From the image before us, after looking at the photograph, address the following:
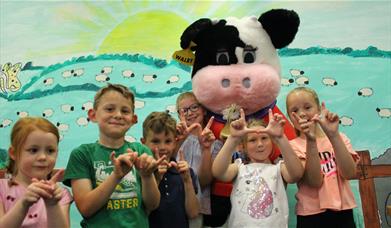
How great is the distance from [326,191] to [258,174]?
248 millimetres

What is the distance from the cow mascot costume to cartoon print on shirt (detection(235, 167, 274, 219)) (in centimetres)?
12

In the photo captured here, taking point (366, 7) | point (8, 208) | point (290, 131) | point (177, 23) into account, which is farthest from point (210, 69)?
point (366, 7)

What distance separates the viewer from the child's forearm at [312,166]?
4.83 feet

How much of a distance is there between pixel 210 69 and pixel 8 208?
2.82ft

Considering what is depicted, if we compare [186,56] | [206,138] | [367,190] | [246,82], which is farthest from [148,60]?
[367,190]

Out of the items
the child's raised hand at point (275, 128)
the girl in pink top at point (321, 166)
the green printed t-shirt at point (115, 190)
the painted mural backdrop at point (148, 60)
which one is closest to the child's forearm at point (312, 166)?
the girl in pink top at point (321, 166)

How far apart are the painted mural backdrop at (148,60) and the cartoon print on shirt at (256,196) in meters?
0.74

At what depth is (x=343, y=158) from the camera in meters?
1.49

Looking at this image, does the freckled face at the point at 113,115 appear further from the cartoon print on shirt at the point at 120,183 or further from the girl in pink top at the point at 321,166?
the girl in pink top at the point at 321,166

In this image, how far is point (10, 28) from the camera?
7.75 feet

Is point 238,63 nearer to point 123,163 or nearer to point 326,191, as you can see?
point 326,191

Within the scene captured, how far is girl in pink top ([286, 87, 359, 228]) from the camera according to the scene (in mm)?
1477

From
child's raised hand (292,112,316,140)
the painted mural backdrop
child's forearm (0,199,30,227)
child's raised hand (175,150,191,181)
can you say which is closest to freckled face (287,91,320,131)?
child's raised hand (292,112,316,140)

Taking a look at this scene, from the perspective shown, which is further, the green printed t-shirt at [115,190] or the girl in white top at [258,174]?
the girl in white top at [258,174]
